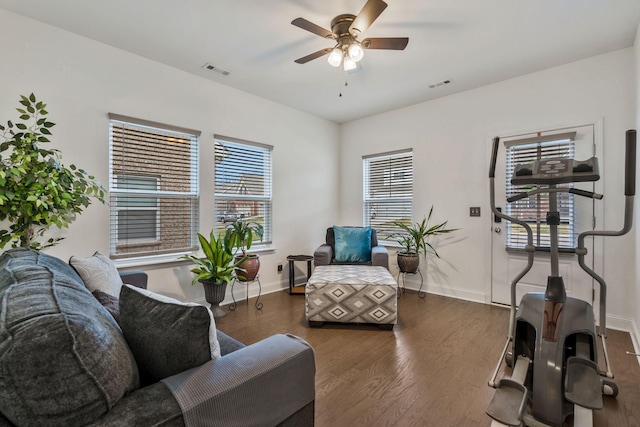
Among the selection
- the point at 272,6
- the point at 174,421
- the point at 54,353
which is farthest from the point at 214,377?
the point at 272,6

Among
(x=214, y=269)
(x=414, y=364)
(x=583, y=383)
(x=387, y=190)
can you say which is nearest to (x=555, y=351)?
(x=583, y=383)

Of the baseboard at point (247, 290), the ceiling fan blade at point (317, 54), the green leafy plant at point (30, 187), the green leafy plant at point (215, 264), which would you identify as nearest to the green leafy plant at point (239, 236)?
the green leafy plant at point (215, 264)

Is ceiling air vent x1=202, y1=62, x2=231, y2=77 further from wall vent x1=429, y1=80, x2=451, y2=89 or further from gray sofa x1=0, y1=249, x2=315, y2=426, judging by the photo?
gray sofa x1=0, y1=249, x2=315, y2=426

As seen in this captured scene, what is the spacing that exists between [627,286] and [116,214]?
4.81 meters

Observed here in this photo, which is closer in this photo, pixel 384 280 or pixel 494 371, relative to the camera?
pixel 494 371

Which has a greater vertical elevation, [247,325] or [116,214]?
[116,214]

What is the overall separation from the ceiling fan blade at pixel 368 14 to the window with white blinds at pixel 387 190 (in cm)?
243

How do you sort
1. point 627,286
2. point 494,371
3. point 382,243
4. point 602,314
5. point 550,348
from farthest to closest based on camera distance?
point 382,243, point 627,286, point 494,371, point 602,314, point 550,348

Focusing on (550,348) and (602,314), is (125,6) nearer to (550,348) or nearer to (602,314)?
(550,348)

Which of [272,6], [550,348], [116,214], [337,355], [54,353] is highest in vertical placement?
[272,6]

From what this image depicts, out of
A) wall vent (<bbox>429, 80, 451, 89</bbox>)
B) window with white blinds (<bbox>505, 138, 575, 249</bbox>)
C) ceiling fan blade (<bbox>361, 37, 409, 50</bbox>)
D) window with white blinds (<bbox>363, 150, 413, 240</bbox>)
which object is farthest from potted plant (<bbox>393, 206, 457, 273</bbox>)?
ceiling fan blade (<bbox>361, 37, 409, 50</bbox>)

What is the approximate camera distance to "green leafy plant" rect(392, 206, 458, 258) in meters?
3.84

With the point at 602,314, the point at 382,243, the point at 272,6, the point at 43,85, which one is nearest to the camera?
the point at 602,314

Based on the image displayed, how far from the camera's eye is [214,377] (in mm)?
875
